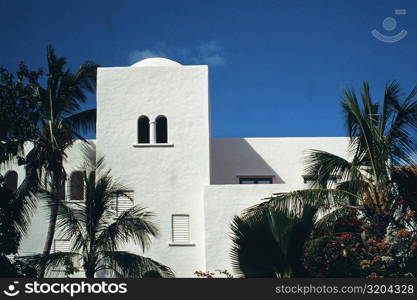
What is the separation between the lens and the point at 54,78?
2086cm

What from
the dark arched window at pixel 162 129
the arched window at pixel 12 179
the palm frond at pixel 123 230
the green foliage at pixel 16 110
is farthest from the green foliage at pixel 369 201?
the arched window at pixel 12 179

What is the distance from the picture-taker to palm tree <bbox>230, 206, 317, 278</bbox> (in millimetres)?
12836

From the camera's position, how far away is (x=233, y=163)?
2441 centimetres

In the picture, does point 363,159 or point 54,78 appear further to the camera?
point 54,78

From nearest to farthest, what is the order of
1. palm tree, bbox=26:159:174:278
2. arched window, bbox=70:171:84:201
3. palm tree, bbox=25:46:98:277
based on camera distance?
palm tree, bbox=26:159:174:278, palm tree, bbox=25:46:98:277, arched window, bbox=70:171:84:201

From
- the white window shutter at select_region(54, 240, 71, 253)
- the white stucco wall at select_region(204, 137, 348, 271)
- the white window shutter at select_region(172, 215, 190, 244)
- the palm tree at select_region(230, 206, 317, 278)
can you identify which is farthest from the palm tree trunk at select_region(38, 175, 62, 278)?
the white stucco wall at select_region(204, 137, 348, 271)

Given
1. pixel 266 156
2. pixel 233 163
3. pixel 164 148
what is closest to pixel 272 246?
pixel 164 148

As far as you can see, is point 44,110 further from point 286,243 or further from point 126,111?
point 286,243

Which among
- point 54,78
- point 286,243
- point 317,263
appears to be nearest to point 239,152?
point 54,78

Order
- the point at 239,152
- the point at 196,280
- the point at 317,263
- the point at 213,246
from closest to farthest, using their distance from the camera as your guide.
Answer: the point at 196,280
the point at 317,263
the point at 213,246
the point at 239,152

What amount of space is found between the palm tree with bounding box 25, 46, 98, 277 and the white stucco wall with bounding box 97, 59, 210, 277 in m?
0.77

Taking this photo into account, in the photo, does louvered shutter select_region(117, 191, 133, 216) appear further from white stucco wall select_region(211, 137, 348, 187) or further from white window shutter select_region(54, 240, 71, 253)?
white stucco wall select_region(211, 137, 348, 187)

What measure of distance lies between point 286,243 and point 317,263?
2.78 meters

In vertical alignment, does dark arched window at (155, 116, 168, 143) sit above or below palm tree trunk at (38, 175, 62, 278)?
above
